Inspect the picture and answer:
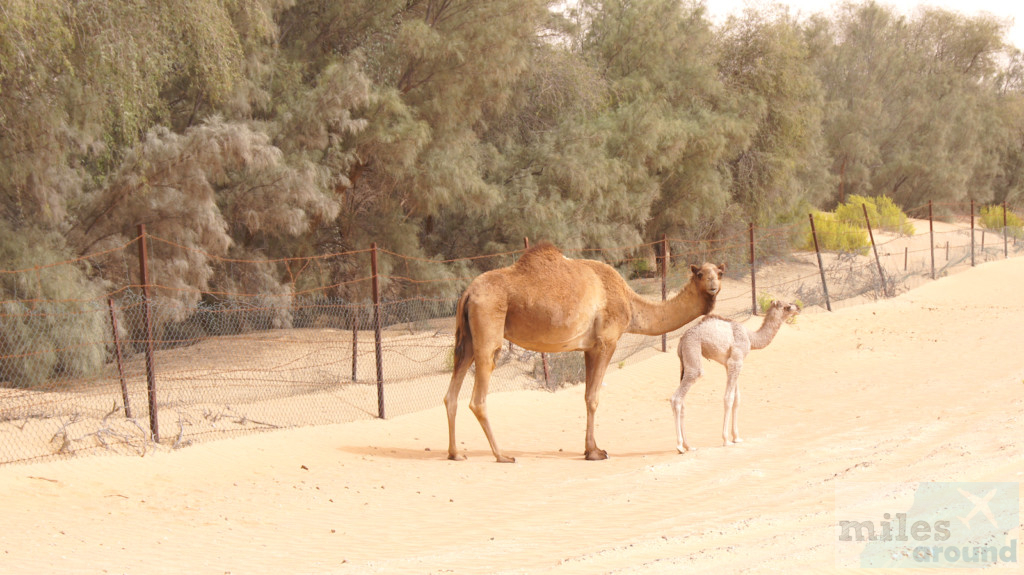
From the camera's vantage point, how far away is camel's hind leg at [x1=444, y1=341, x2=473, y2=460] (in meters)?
9.71

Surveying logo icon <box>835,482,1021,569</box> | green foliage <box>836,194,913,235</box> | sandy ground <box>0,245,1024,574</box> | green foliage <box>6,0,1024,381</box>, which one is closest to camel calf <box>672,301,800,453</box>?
sandy ground <box>0,245,1024,574</box>

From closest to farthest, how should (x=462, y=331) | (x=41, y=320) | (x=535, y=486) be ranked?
(x=535, y=486), (x=462, y=331), (x=41, y=320)

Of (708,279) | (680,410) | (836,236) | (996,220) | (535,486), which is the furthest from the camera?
(996,220)

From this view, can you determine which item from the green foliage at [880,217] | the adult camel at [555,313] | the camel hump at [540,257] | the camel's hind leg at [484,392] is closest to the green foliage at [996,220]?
the green foliage at [880,217]

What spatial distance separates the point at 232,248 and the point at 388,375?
5911mm

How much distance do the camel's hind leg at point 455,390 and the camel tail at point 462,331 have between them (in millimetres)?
11

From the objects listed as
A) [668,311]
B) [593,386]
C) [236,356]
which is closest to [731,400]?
[668,311]

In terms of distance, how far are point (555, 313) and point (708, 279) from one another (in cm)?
173

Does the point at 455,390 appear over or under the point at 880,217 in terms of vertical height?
under

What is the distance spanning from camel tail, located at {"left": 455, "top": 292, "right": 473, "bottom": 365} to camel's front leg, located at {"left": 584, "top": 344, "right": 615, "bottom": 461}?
4.42 feet

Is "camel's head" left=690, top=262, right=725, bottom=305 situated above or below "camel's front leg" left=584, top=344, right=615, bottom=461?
above

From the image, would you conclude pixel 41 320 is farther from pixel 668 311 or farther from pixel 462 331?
pixel 668 311

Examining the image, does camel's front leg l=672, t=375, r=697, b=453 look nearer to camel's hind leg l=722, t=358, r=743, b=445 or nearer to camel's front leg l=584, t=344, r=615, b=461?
camel's hind leg l=722, t=358, r=743, b=445

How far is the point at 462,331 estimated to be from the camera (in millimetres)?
9781
